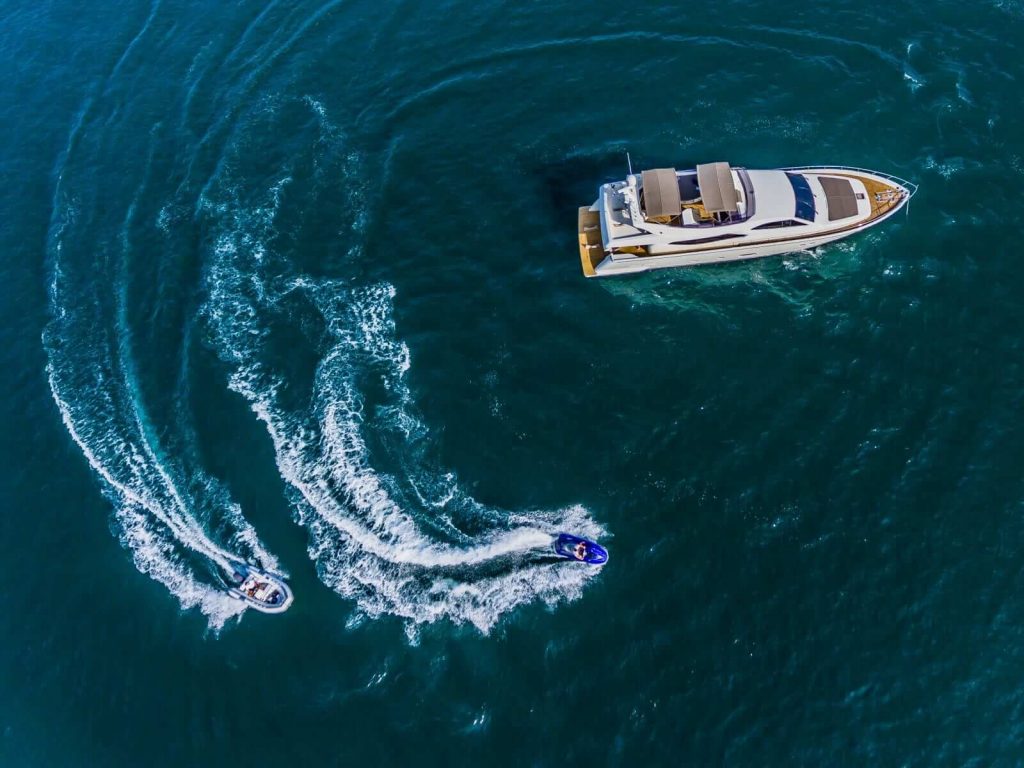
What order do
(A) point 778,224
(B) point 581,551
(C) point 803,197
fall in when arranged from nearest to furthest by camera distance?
(B) point 581,551 < (A) point 778,224 < (C) point 803,197

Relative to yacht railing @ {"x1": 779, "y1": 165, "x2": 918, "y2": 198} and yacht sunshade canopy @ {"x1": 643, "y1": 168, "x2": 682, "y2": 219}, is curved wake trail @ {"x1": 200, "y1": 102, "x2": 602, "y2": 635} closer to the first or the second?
yacht sunshade canopy @ {"x1": 643, "y1": 168, "x2": 682, "y2": 219}

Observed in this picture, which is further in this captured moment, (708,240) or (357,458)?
(708,240)

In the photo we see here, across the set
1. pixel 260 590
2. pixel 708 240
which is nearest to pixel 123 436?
pixel 260 590

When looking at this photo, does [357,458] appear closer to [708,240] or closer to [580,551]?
[580,551]

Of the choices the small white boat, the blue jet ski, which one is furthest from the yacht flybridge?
the small white boat

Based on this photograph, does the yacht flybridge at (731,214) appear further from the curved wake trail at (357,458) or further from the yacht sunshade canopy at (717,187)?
the curved wake trail at (357,458)

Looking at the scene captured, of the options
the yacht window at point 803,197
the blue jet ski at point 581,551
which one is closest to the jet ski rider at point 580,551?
the blue jet ski at point 581,551

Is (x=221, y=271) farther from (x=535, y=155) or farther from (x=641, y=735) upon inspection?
(x=641, y=735)
